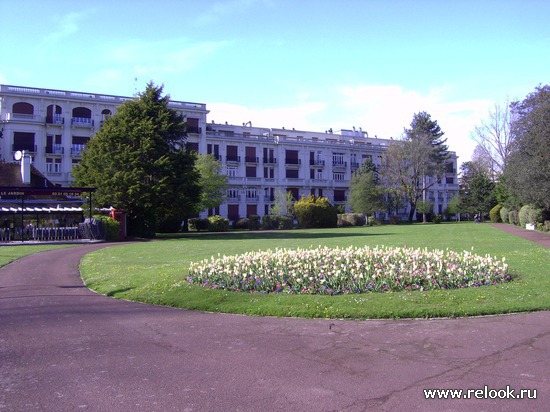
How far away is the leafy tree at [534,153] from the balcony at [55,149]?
177ft

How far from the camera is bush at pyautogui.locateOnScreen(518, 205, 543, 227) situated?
1741 inches

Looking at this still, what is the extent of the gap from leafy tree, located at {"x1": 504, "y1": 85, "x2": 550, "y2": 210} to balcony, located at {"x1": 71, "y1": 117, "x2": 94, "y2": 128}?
52132 mm

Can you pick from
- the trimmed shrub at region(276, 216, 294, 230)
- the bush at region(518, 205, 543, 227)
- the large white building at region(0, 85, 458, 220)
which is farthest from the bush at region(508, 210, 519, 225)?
the large white building at region(0, 85, 458, 220)

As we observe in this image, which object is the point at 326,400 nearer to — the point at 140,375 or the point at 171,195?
the point at 140,375

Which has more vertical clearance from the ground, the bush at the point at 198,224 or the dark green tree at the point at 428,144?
the dark green tree at the point at 428,144

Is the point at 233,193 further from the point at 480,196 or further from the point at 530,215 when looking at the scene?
the point at 530,215

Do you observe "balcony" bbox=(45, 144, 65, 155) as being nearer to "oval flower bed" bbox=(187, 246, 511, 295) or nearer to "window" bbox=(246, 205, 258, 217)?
"window" bbox=(246, 205, 258, 217)

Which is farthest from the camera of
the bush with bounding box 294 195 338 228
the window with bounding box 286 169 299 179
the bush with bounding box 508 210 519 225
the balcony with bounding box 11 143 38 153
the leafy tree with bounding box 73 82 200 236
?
the window with bounding box 286 169 299 179

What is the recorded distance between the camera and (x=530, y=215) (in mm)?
46656

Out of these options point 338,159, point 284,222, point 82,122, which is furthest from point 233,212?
point 82,122

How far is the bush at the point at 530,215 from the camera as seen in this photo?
1741 inches

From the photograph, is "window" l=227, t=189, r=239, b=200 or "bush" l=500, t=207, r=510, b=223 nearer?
"bush" l=500, t=207, r=510, b=223

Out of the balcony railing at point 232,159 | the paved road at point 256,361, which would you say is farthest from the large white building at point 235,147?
the paved road at point 256,361

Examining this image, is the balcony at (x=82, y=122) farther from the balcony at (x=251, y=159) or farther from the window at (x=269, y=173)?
the window at (x=269, y=173)
